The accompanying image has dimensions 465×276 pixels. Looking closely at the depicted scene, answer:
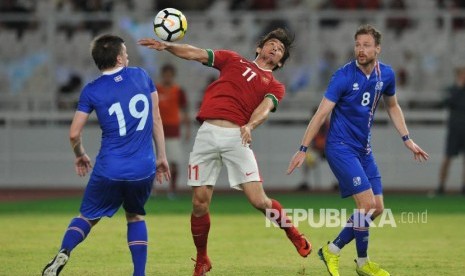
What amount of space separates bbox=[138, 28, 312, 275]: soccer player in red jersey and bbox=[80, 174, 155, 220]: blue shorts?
924 millimetres

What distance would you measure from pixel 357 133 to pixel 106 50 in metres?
2.72

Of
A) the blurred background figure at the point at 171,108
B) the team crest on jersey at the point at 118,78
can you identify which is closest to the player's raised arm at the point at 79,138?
the team crest on jersey at the point at 118,78

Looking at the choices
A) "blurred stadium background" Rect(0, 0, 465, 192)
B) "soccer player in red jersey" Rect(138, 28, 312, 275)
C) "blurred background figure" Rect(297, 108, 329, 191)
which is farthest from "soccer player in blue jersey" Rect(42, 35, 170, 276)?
"blurred stadium background" Rect(0, 0, 465, 192)

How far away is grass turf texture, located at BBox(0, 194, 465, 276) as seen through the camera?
11664mm

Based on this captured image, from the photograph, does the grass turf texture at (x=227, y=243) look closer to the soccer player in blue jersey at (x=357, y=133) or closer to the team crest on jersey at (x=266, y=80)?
the soccer player in blue jersey at (x=357, y=133)

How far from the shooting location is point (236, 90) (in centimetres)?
1116

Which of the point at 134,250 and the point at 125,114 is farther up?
the point at 125,114

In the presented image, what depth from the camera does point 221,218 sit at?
1756 centimetres

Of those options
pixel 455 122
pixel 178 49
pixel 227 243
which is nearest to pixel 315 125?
pixel 178 49

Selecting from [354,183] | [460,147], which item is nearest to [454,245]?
[354,183]

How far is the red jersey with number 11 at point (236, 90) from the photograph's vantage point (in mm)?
11055

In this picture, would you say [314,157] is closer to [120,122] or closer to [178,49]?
[178,49]

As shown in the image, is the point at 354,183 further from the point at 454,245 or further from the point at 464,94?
the point at 464,94

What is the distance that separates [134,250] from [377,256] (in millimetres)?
3664
